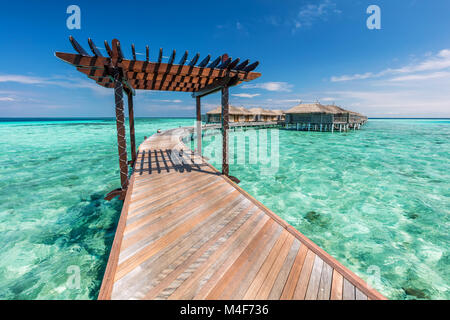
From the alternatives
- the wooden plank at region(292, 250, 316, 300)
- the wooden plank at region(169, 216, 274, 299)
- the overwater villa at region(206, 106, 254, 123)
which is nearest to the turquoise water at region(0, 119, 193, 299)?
the wooden plank at region(169, 216, 274, 299)

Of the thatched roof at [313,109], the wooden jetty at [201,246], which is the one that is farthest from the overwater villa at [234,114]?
the wooden jetty at [201,246]

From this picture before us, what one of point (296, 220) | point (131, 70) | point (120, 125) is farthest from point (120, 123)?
point (296, 220)

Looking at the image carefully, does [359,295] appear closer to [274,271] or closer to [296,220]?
[274,271]

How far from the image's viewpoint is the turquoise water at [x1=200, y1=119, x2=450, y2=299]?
3995mm

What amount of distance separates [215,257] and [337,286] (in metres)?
1.59

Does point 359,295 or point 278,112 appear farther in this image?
point 278,112

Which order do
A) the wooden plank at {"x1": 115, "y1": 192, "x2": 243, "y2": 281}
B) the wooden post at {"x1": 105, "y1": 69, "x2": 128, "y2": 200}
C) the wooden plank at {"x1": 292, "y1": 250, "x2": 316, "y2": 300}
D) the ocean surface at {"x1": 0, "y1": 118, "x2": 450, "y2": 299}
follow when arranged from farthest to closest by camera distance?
the wooden post at {"x1": 105, "y1": 69, "x2": 128, "y2": 200}
the ocean surface at {"x1": 0, "y1": 118, "x2": 450, "y2": 299}
the wooden plank at {"x1": 115, "y1": 192, "x2": 243, "y2": 281}
the wooden plank at {"x1": 292, "y1": 250, "x2": 316, "y2": 300}

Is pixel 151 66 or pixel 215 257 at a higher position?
pixel 151 66

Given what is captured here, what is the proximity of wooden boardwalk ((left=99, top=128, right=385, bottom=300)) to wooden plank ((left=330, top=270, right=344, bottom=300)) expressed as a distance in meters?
0.01

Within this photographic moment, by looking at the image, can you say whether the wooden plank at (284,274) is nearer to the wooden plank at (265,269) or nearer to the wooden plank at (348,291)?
the wooden plank at (265,269)

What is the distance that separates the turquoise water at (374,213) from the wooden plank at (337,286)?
7.52ft

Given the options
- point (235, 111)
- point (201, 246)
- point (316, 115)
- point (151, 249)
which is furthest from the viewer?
point (235, 111)

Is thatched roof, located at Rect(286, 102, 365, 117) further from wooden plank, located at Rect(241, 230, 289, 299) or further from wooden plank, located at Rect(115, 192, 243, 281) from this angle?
wooden plank, located at Rect(115, 192, 243, 281)

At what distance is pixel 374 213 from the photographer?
635 cm
